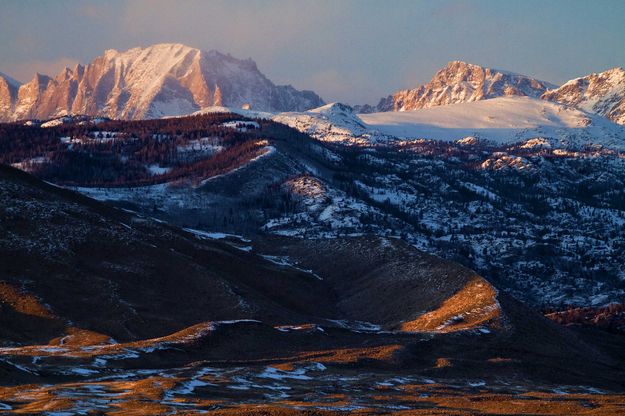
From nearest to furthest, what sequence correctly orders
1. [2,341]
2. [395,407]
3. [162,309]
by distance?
[395,407] → [2,341] → [162,309]

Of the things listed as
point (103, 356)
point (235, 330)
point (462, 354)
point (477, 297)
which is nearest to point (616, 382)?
point (462, 354)

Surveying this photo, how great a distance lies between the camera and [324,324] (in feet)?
534

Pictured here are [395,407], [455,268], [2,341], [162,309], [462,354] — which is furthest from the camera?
[455,268]

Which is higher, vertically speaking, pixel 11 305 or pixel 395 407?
pixel 11 305

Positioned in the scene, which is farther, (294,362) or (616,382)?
(616,382)

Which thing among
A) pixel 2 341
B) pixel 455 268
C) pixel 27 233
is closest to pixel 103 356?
pixel 2 341

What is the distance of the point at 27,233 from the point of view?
169500 millimetres

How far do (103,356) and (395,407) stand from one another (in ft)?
129

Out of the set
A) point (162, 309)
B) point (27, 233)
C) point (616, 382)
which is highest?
point (27, 233)

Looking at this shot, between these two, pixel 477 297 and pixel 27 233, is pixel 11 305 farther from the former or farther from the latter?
pixel 477 297

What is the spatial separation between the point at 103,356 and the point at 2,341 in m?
21.3

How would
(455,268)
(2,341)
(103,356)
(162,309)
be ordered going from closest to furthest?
(103,356)
(2,341)
(162,309)
(455,268)

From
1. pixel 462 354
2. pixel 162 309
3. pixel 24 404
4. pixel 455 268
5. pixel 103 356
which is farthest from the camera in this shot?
pixel 455 268

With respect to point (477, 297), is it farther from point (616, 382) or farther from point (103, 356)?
point (103, 356)
